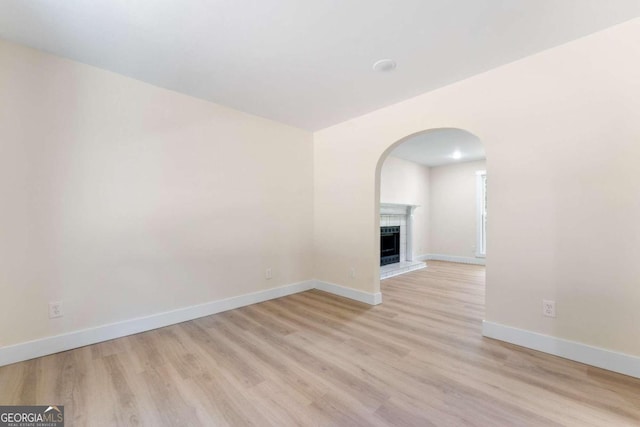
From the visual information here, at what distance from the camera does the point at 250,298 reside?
3.25m

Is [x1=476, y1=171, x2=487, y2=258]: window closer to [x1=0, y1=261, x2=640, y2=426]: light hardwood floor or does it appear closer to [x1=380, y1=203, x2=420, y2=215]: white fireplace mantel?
[x1=380, y1=203, x2=420, y2=215]: white fireplace mantel

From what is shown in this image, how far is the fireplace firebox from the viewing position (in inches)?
208

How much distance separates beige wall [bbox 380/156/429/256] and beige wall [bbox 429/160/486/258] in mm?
209

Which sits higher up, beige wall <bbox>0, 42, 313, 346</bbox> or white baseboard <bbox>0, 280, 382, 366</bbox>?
beige wall <bbox>0, 42, 313, 346</bbox>

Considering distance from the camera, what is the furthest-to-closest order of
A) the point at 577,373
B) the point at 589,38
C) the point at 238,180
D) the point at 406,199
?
the point at 406,199, the point at 238,180, the point at 589,38, the point at 577,373

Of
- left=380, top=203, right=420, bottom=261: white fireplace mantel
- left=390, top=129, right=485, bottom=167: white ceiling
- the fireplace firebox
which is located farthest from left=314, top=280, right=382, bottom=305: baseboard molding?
left=380, top=203, right=420, bottom=261: white fireplace mantel

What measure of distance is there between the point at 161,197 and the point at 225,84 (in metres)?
1.31

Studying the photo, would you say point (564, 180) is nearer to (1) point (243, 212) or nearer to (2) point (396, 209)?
(1) point (243, 212)

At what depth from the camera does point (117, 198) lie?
237 centimetres

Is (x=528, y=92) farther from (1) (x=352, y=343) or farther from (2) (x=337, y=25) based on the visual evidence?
(1) (x=352, y=343)

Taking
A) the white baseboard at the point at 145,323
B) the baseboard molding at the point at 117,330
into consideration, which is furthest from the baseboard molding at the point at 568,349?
the baseboard molding at the point at 117,330

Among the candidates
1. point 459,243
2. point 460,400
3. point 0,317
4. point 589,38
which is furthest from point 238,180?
point 459,243

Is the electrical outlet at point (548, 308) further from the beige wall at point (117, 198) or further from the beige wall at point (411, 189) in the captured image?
the beige wall at point (411, 189)

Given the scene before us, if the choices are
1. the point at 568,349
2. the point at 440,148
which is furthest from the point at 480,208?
the point at 568,349
